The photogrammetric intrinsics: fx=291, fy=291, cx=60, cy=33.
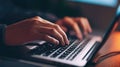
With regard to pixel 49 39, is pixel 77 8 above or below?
Answer: above

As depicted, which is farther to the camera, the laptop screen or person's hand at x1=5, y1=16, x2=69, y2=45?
the laptop screen

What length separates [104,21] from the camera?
1.86 metres

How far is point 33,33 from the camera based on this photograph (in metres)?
0.83

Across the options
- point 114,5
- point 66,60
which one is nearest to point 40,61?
point 66,60

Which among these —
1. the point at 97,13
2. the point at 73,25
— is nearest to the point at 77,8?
the point at 97,13

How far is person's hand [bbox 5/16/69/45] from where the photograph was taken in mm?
828

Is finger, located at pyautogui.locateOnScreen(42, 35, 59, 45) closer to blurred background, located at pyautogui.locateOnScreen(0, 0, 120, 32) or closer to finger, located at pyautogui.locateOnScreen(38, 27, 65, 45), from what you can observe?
finger, located at pyautogui.locateOnScreen(38, 27, 65, 45)

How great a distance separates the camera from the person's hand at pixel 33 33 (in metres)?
0.83

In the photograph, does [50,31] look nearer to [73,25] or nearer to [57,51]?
[57,51]

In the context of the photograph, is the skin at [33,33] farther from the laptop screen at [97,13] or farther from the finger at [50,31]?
the laptop screen at [97,13]

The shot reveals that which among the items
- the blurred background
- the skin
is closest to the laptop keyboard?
the skin

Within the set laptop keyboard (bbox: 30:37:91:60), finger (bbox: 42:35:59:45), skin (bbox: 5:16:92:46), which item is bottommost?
laptop keyboard (bbox: 30:37:91:60)

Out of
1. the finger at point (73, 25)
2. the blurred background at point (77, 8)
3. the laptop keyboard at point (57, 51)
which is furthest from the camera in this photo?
the blurred background at point (77, 8)

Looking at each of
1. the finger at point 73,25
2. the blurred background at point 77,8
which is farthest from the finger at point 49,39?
the blurred background at point 77,8
